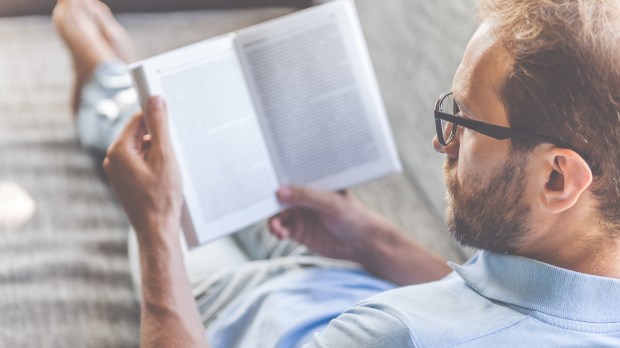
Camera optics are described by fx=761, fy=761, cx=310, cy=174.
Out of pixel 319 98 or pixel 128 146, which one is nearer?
pixel 128 146

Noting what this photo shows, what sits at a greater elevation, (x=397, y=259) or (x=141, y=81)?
(x=141, y=81)

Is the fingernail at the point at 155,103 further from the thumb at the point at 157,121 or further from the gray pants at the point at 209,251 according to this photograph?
the gray pants at the point at 209,251

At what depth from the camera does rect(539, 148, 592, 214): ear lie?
811 mm

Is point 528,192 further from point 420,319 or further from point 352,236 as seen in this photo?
point 352,236

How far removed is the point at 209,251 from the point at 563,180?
0.67 m

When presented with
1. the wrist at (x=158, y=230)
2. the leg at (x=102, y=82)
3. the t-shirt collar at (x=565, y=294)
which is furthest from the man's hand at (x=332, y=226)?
the t-shirt collar at (x=565, y=294)

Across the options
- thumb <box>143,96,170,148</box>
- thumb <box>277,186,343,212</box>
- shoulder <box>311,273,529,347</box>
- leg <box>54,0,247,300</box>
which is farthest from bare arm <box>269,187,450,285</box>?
shoulder <box>311,273,529,347</box>

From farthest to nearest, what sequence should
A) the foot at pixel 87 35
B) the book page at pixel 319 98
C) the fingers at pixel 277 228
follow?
1. the foot at pixel 87 35
2. the fingers at pixel 277 228
3. the book page at pixel 319 98

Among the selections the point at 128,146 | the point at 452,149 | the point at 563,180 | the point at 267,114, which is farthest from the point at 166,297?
the point at 563,180

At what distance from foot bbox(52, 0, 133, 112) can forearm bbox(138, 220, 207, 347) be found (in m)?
0.44

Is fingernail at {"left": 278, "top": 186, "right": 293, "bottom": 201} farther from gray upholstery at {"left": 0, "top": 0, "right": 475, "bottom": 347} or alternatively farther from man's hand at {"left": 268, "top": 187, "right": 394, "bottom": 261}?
gray upholstery at {"left": 0, "top": 0, "right": 475, "bottom": 347}

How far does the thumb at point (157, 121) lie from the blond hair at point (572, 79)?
0.49 m

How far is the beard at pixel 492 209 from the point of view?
0.87m

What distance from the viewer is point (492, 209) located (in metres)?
0.89
